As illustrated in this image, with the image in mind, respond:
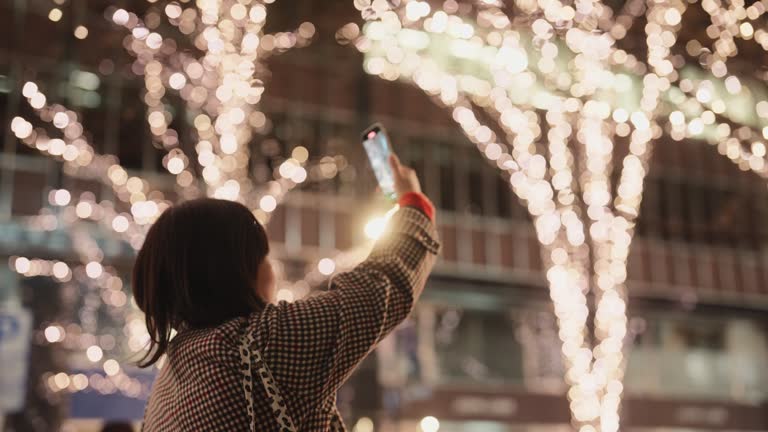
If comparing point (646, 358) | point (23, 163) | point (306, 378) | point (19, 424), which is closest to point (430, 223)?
point (306, 378)

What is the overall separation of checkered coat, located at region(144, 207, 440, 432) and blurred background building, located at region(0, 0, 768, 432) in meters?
6.54

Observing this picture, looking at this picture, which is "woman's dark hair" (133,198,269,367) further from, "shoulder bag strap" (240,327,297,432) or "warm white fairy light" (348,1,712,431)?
"warm white fairy light" (348,1,712,431)

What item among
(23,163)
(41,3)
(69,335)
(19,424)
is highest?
(41,3)

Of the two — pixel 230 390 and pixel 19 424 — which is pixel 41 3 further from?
pixel 230 390

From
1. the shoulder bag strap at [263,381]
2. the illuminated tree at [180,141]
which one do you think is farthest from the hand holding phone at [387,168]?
the illuminated tree at [180,141]

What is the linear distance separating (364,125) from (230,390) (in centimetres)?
1159

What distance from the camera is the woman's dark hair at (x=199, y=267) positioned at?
4.64 feet

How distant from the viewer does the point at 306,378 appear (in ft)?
4.30

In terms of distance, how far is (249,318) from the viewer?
4.47 feet

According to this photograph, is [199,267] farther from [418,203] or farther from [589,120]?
[589,120]

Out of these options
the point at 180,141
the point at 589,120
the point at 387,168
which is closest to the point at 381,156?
the point at 387,168

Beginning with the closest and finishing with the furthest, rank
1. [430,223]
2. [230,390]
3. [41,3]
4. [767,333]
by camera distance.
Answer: [230,390], [430,223], [41,3], [767,333]

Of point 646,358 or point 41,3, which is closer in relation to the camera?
point 41,3

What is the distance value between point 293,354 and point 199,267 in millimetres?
238
